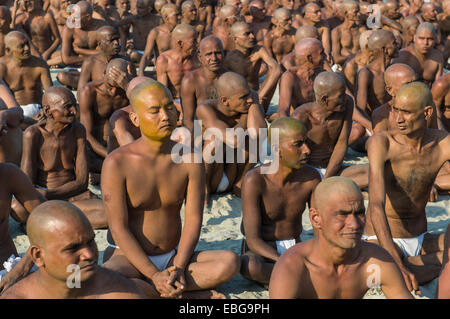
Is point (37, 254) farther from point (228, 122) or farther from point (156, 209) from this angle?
point (228, 122)

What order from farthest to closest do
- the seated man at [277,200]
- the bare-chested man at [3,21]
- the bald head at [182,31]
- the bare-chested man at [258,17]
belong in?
the bare-chested man at [258,17] → the bare-chested man at [3,21] → the bald head at [182,31] → the seated man at [277,200]

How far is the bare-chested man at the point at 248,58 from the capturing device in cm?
935

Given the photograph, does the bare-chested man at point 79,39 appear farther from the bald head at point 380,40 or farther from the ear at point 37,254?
the ear at point 37,254

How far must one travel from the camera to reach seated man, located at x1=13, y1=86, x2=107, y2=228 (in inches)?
248

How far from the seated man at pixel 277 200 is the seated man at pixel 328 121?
1.38m

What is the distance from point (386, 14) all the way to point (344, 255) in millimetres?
10451

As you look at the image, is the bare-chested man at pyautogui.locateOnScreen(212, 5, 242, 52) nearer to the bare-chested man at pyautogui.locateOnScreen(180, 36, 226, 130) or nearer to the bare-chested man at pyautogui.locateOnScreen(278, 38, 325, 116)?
the bare-chested man at pyautogui.locateOnScreen(278, 38, 325, 116)

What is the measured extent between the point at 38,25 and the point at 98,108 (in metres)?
5.67

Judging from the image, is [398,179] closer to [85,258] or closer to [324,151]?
Answer: [324,151]

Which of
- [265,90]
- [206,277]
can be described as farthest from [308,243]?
[265,90]

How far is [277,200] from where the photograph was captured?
205 inches

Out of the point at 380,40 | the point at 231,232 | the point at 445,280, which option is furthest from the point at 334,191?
the point at 380,40

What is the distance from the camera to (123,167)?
4605mm

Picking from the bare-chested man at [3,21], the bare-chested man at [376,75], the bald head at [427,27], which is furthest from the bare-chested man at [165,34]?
the bald head at [427,27]
